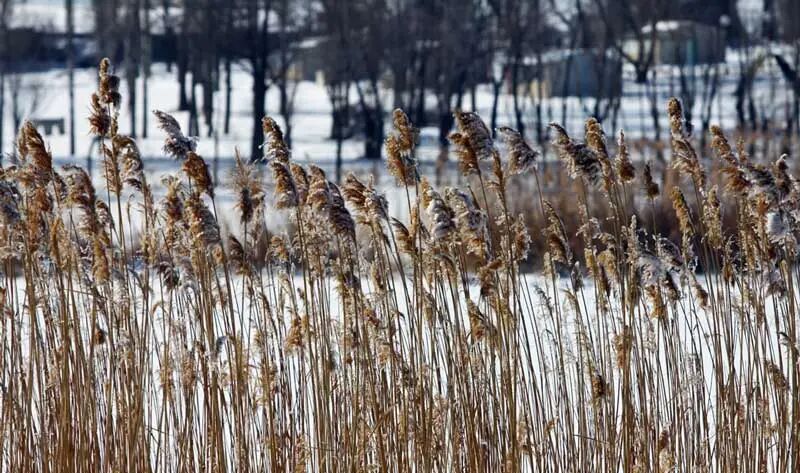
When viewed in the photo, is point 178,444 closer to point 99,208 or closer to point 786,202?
point 99,208

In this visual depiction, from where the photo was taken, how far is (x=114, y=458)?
365cm

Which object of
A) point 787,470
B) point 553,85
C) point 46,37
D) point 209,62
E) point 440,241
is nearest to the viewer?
point 440,241

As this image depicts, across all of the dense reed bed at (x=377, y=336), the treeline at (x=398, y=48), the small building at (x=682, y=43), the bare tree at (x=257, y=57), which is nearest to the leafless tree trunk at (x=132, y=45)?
the treeline at (x=398, y=48)

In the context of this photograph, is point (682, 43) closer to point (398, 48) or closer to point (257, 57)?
point (398, 48)

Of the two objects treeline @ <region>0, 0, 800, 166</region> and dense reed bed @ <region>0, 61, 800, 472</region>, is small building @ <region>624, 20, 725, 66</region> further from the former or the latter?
dense reed bed @ <region>0, 61, 800, 472</region>

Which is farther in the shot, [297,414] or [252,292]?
[297,414]

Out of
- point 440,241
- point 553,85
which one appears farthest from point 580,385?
point 553,85

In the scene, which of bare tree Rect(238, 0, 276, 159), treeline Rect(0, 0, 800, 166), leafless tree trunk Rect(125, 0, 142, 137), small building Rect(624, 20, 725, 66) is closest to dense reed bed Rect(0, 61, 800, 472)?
treeline Rect(0, 0, 800, 166)

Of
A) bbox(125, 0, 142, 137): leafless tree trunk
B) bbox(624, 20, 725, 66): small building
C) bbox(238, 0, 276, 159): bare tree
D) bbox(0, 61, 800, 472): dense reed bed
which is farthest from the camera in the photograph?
bbox(624, 20, 725, 66): small building

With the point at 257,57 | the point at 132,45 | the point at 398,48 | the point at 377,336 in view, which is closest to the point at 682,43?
the point at 398,48

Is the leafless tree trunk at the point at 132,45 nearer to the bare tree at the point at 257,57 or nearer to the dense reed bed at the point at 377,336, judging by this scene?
the bare tree at the point at 257,57

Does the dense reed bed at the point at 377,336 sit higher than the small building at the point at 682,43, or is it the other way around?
the small building at the point at 682,43

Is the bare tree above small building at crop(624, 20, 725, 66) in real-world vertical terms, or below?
below

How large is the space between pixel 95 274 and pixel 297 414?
68 cm
